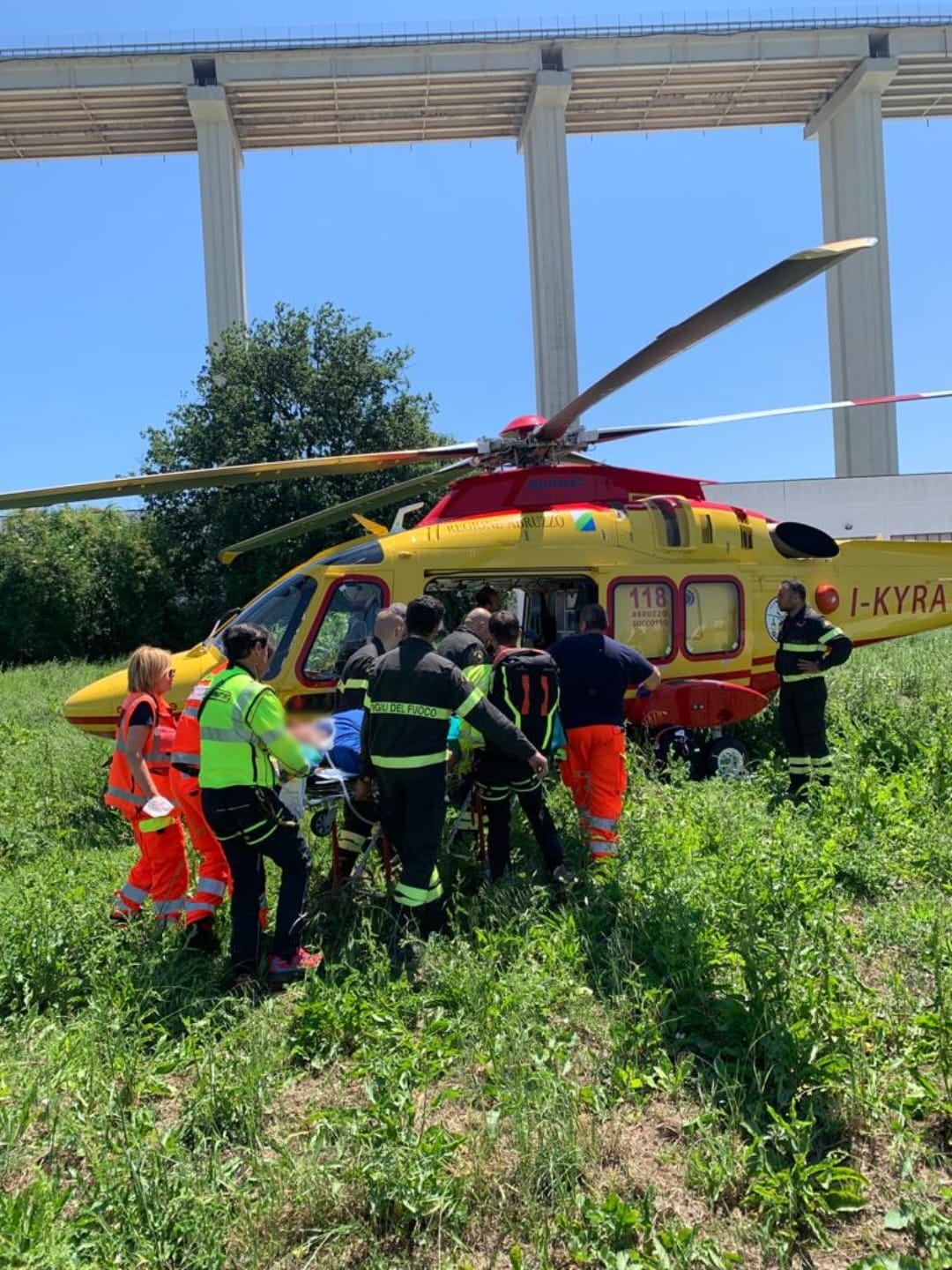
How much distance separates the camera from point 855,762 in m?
6.67

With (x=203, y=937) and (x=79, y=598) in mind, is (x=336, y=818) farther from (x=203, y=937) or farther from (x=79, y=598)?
(x=79, y=598)

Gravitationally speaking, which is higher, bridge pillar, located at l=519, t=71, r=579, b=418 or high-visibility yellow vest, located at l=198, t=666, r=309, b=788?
bridge pillar, located at l=519, t=71, r=579, b=418

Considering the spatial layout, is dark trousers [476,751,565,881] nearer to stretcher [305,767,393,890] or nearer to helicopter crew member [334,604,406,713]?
stretcher [305,767,393,890]

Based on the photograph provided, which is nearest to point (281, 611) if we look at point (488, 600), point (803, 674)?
point (488, 600)

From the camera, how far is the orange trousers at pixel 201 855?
425 cm

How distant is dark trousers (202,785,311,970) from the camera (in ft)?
12.5

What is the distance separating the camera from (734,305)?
3.96 meters

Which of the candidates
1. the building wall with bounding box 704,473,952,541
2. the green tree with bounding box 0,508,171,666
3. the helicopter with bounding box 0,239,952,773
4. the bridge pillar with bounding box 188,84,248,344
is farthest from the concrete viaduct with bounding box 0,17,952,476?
the helicopter with bounding box 0,239,952,773

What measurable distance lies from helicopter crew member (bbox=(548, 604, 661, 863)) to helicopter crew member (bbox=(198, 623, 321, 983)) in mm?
1862

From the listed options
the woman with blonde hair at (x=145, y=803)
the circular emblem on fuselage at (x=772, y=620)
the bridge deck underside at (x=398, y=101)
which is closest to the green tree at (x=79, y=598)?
the circular emblem on fuselage at (x=772, y=620)

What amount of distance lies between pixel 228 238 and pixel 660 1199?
3756 cm

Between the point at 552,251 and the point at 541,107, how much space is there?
19.5ft

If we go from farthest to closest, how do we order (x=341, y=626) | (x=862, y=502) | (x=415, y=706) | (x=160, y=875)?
(x=862, y=502) → (x=341, y=626) → (x=160, y=875) → (x=415, y=706)

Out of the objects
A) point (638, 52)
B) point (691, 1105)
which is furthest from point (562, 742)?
point (638, 52)
